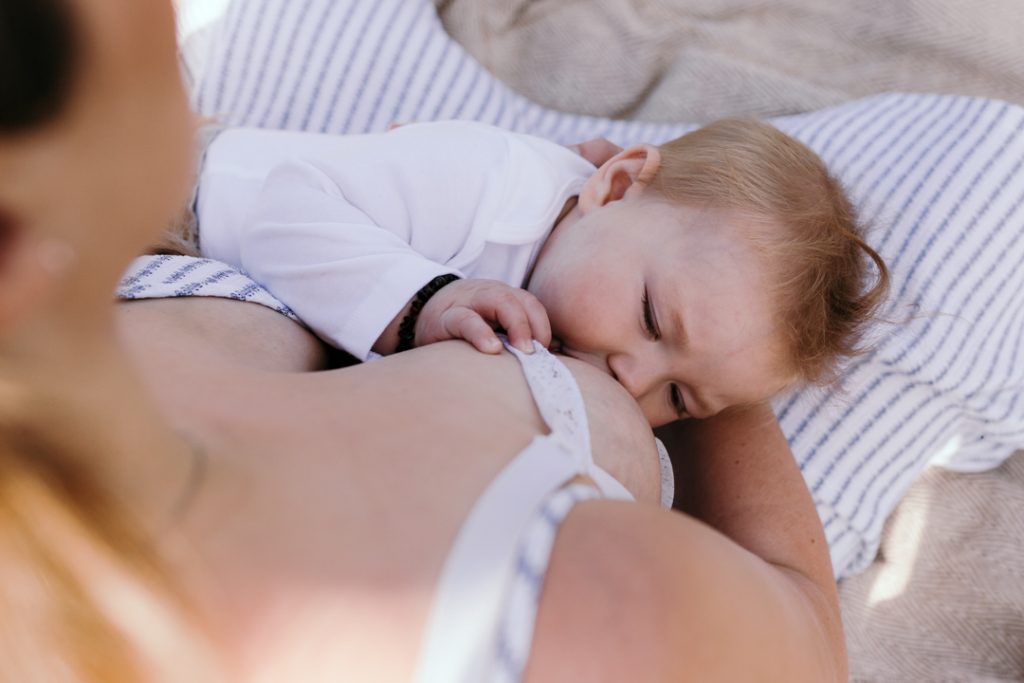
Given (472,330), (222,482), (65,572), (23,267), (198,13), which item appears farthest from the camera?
(198,13)

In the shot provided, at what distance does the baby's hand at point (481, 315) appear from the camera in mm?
887

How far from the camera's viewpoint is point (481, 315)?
0.95 metres

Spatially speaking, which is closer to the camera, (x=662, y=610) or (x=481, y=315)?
(x=662, y=610)

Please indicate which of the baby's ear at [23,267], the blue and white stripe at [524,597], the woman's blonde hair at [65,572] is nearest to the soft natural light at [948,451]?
the blue and white stripe at [524,597]

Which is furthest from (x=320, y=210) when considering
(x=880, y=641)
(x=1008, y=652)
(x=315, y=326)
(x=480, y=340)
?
(x=1008, y=652)

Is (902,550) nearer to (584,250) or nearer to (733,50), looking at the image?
(584,250)

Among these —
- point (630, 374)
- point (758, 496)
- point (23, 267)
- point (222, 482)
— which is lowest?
point (758, 496)

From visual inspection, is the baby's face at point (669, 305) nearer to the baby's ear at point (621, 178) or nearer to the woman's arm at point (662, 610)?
the baby's ear at point (621, 178)

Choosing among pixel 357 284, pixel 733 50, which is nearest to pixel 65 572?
pixel 357 284

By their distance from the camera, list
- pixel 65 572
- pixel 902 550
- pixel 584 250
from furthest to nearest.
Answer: pixel 902 550
pixel 584 250
pixel 65 572

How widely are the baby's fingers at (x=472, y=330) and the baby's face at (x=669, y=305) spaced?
0.21 metres

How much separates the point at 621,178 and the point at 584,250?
0.17 metres

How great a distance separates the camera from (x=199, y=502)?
0.49m

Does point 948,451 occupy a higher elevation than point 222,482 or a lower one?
lower
